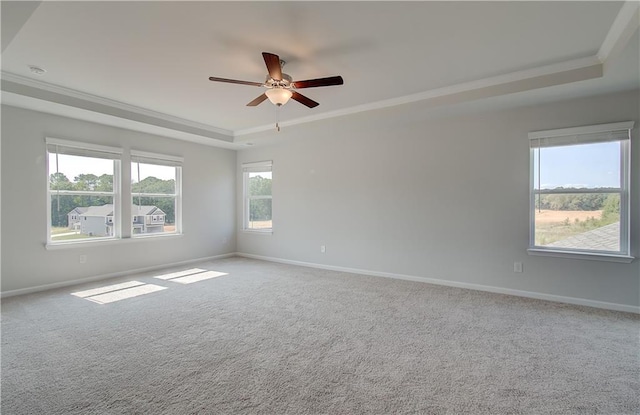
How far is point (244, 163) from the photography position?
6906 mm

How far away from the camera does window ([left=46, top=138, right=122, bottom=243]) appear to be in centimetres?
439

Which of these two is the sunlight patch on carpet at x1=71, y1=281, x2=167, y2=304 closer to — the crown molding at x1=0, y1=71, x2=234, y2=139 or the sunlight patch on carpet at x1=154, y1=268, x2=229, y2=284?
the sunlight patch on carpet at x1=154, y1=268, x2=229, y2=284

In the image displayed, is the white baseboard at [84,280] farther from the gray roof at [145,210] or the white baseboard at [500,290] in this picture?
the white baseboard at [500,290]

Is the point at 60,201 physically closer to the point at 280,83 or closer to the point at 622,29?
the point at 280,83

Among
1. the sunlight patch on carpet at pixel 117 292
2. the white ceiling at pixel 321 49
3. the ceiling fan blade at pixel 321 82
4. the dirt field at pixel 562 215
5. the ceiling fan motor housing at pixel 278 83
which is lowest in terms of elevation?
the sunlight patch on carpet at pixel 117 292

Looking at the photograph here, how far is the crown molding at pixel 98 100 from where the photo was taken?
3504mm

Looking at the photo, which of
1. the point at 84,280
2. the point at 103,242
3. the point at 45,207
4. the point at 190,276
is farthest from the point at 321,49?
the point at 84,280

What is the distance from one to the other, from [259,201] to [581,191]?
555 cm

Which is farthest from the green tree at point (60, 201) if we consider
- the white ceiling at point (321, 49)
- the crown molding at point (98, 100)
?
the crown molding at point (98, 100)

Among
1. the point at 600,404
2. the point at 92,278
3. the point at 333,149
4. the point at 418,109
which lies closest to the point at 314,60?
the point at 418,109

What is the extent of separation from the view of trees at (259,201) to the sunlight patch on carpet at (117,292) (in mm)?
2716

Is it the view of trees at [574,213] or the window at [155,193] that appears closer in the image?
the view of trees at [574,213]


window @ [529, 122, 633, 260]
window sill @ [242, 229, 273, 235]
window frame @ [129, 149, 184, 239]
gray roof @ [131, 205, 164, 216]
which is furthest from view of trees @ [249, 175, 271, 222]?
window @ [529, 122, 633, 260]

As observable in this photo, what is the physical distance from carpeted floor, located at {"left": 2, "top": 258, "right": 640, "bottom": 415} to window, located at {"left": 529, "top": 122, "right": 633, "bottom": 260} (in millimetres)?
780
